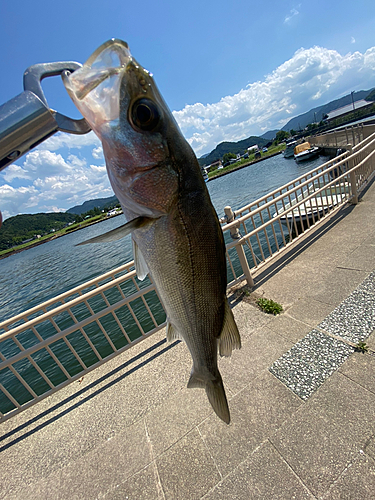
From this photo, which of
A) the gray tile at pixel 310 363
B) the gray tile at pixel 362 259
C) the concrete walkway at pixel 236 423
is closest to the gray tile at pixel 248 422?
the concrete walkway at pixel 236 423

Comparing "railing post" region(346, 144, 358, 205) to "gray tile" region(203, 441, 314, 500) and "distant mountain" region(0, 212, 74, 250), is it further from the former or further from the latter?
"distant mountain" region(0, 212, 74, 250)

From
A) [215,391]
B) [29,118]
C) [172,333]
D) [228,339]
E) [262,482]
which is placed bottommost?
[262,482]

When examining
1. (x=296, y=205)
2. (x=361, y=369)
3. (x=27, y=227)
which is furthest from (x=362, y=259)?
(x=27, y=227)

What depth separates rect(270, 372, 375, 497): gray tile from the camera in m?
1.81

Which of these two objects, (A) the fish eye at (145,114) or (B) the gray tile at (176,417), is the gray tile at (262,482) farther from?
(A) the fish eye at (145,114)

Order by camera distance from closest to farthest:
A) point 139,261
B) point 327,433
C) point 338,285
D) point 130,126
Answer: point 130,126 → point 139,261 → point 327,433 → point 338,285

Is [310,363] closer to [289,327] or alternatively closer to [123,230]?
[289,327]

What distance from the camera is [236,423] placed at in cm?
230

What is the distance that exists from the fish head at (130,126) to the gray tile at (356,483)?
2324mm

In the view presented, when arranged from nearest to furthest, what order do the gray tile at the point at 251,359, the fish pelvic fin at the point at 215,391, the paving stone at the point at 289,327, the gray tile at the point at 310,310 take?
the fish pelvic fin at the point at 215,391
the gray tile at the point at 251,359
the paving stone at the point at 289,327
the gray tile at the point at 310,310

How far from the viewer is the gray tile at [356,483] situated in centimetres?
165

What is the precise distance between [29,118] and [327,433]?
116 inches

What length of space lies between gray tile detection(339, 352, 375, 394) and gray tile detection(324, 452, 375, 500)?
0.66 m

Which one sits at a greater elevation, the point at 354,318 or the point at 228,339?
the point at 228,339
